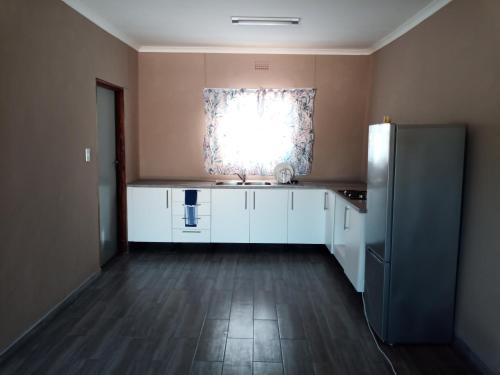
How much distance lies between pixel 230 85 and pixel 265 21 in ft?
4.57

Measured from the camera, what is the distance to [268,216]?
4.95m

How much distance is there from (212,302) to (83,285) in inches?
48.2

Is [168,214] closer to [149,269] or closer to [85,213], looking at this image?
[149,269]

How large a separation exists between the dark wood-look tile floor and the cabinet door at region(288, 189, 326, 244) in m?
0.57

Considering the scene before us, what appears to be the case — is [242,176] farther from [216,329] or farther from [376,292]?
[376,292]

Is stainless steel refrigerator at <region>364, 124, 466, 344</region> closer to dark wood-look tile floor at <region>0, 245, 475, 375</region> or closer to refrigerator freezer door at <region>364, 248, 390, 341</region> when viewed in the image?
refrigerator freezer door at <region>364, 248, 390, 341</region>

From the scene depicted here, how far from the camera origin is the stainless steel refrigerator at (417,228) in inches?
105

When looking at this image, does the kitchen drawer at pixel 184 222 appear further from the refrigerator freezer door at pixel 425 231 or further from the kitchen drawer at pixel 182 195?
the refrigerator freezer door at pixel 425 231

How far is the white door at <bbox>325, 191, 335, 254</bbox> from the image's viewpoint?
4.60 metres

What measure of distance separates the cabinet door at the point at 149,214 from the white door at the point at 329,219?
1885 mm

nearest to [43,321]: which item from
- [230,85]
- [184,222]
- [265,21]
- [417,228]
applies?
[184,222]

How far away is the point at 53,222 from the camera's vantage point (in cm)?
317

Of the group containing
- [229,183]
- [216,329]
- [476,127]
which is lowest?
[216,329]

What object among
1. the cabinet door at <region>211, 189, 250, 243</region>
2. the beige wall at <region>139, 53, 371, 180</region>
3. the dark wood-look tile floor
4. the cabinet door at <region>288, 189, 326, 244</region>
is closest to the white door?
the cabinet door at <region>288, 189, 326, 244</region>
